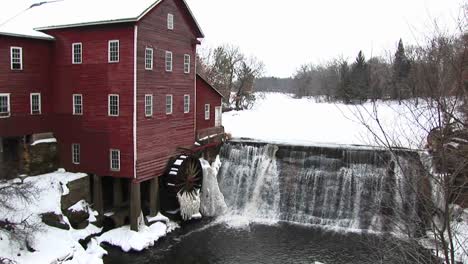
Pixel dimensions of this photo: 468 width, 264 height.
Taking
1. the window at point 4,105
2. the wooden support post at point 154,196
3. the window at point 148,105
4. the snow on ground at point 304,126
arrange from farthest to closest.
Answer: the snow on ground at point 304,126, the wooden support post at point 154,196, the window at point 148,105, the window at point 4,105

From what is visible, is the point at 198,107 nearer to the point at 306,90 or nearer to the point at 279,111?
the point at 279,111

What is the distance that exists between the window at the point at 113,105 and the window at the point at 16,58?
456 cm

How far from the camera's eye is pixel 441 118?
434cm

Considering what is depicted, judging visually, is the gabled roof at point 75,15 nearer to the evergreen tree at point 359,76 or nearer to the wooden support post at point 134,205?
the wooden support post at point 134,205

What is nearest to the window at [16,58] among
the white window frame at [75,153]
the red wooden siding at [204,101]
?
the white window frame at [75,153]

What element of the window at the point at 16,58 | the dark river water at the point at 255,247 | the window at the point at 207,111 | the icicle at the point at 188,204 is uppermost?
the window at the point at 16,58

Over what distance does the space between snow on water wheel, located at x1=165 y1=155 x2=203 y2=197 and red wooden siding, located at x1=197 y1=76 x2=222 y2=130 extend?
12.2 feet

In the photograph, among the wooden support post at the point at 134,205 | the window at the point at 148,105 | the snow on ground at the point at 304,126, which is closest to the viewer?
the wooden support post at the point at 134,205

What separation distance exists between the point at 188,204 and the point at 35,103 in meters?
9.14

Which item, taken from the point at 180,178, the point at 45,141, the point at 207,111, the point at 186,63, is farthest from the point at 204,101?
the point at 45,141

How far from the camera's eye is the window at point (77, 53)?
19.3m

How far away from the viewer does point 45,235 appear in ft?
51.6

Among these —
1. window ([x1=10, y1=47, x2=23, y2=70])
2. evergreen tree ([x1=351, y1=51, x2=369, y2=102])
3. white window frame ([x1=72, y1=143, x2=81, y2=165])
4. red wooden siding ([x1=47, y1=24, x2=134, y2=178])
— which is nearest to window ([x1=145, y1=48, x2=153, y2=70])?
red wooden siding ([x1=47, y1=24, x2=134, y2=178])

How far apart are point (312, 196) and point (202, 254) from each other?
758cm
